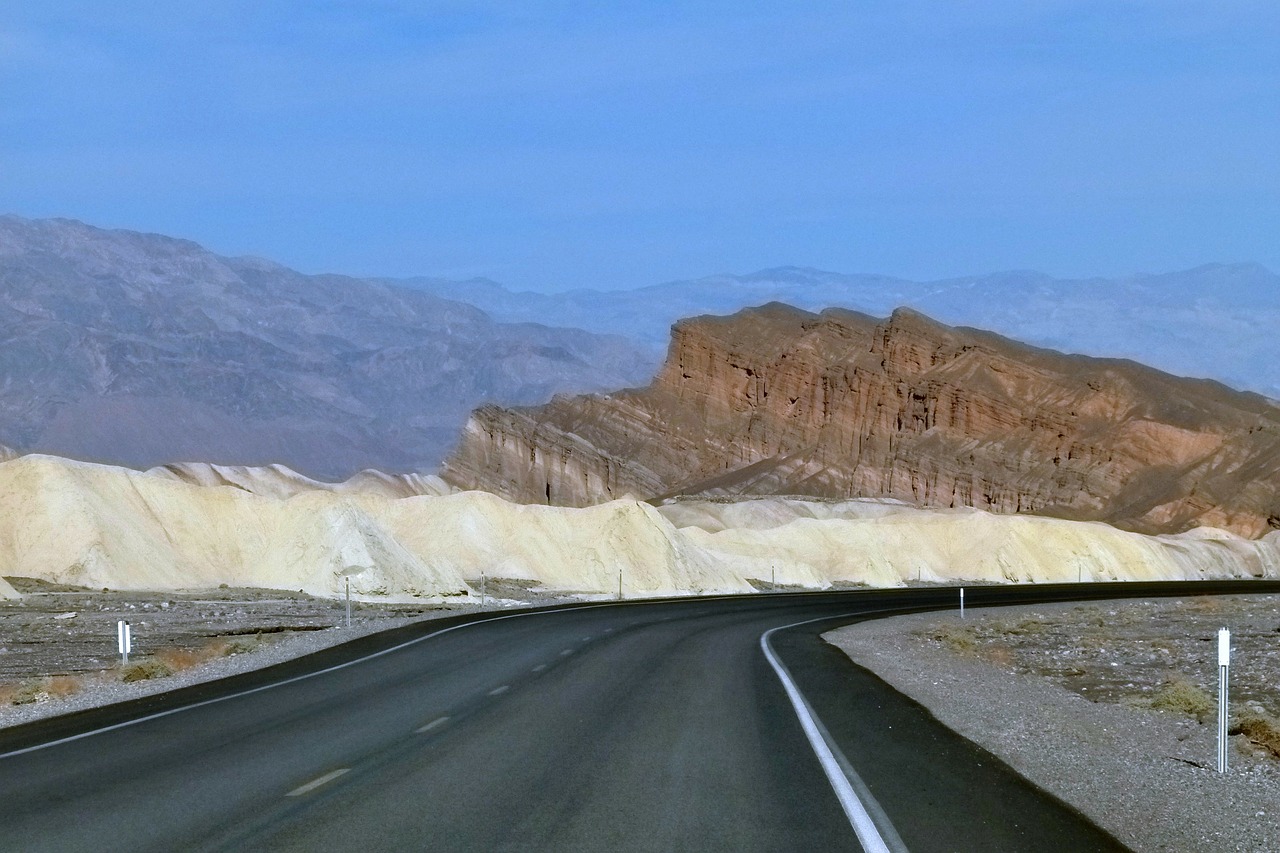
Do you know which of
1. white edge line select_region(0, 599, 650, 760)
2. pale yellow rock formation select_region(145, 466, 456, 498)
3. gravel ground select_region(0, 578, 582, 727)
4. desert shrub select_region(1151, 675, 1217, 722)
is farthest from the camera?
pale yellow rock formation select_region(145, 466, 456, 498)

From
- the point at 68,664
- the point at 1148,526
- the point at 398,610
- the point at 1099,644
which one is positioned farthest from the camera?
the point at 1148,526

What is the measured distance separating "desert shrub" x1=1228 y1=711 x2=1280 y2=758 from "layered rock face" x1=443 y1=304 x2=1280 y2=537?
12509 centimetres

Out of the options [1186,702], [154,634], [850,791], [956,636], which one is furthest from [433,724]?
[956,636]

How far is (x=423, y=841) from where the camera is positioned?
9469 millimetres

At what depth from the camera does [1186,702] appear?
71.6ft

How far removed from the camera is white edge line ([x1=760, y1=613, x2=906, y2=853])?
9595 mm

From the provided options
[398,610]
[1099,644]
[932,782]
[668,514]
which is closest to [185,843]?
[932,782]

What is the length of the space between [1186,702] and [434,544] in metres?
55.8

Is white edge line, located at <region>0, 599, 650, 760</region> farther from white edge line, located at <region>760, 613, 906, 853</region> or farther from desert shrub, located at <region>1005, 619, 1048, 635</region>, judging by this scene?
desert shrub, located at <region>1005, 619, 1048, 635</region>

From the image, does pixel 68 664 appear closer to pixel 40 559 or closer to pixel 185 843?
pixel 185 843

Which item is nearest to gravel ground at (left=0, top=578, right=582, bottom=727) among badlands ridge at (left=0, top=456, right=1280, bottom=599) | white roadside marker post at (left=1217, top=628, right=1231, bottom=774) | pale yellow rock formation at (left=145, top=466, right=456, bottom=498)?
badlands ridge at (left=0, top=456, right=1280, bottom=599)

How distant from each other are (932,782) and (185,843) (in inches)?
236

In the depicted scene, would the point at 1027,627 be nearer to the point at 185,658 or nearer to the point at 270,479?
the point at 185,658

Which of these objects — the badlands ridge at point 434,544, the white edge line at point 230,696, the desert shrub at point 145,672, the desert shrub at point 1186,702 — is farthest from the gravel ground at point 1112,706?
the badlands ridge at point 434,544
